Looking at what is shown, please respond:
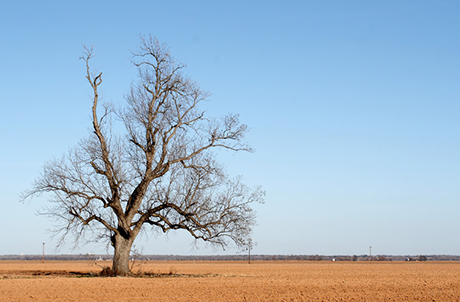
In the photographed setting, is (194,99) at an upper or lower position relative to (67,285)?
upper

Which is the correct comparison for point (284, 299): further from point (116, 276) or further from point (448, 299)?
point (116, 276)

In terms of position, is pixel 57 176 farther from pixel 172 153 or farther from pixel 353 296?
pixel 353 296

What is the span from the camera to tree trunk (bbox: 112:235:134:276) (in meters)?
28.7

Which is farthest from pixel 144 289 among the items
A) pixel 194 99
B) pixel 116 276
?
pixel 194 99

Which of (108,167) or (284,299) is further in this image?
(108,167)

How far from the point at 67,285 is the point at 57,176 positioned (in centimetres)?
593

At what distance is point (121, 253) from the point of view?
2872cm

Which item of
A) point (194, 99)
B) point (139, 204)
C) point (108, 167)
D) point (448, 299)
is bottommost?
point (448, 299)

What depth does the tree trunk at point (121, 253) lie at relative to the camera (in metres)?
28.7

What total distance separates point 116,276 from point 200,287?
6012mm

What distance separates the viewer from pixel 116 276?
2858 cm

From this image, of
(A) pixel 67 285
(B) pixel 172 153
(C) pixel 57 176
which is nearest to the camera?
(A) pixel 67 285

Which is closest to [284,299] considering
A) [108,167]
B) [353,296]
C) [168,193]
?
[353,296]

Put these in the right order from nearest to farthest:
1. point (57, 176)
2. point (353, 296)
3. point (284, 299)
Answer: point (284, 299) < point (353, 296) < point (57, 176)
